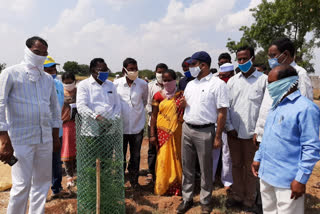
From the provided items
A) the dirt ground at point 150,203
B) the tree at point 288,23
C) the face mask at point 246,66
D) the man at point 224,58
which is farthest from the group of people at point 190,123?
the tree at point 288,23

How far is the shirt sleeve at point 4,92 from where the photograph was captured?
261 centimetres

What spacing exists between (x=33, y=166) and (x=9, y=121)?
0.62 m

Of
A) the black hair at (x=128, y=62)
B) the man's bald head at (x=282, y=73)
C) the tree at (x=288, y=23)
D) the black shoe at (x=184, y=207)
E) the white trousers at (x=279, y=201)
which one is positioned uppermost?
the tree at (x=288, y=23)

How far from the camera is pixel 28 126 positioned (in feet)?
9.29

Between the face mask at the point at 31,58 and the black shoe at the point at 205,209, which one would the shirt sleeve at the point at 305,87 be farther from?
the face mask at the point at 31,58

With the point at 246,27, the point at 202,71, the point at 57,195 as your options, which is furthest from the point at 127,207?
the point at 246,27

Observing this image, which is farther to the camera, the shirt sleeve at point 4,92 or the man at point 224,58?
A: the man at point 224,58

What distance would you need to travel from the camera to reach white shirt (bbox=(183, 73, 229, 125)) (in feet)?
11.0

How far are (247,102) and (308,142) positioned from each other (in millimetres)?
1570

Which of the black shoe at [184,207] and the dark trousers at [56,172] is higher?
the dark trousers at [56,172]

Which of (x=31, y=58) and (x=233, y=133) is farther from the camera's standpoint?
(x=233, y=133)

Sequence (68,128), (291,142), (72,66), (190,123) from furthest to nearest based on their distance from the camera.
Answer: (72,66) < (68,128) < (190,123) < (291,142)

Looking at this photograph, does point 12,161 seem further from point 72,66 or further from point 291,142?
point 72,66

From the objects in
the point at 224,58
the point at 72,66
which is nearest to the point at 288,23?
the point at 224,58
